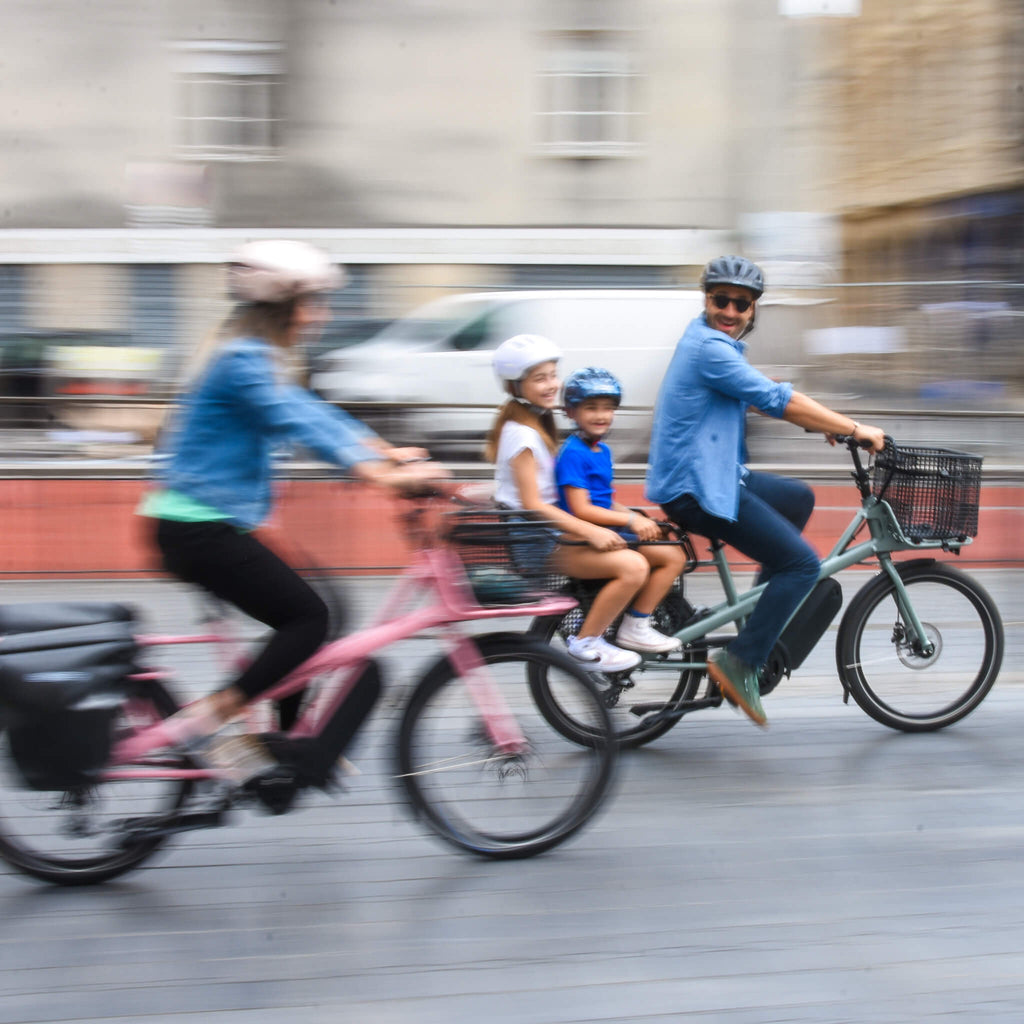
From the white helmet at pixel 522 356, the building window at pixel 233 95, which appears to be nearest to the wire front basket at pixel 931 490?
the white helmet at pixel 522 356

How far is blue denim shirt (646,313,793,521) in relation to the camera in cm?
439

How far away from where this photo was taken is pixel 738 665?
4.65 metres

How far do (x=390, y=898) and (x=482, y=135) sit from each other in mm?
14797

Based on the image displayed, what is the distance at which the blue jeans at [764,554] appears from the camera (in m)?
4.56

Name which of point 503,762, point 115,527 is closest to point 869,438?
point 503,762

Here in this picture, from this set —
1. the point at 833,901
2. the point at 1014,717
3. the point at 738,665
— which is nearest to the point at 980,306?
the point at 1014,717

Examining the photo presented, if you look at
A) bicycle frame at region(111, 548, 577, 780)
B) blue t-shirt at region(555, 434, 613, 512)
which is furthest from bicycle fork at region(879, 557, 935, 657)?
bicycle frame at region(111, 548, 577, 780)

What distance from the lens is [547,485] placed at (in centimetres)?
450

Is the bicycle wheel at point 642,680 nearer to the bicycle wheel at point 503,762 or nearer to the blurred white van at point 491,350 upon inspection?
the bicycle wheel at point 503,762

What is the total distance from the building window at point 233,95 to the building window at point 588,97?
3.45 metres

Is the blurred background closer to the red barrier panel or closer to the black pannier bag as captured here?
the red barrier panel

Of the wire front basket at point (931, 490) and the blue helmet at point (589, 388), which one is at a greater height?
the blue helmet at point (589, 388)

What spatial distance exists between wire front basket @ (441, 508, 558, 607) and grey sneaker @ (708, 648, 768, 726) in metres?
1.26

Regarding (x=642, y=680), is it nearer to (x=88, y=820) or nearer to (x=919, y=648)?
(x=919, y=648)
